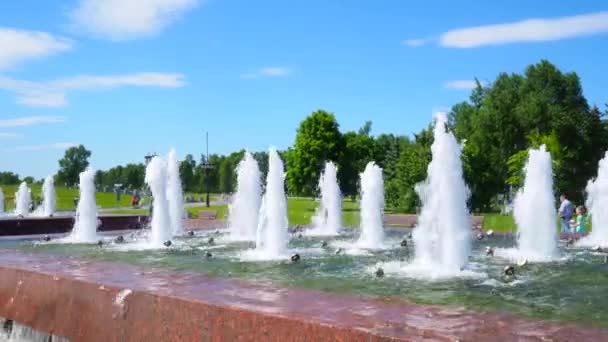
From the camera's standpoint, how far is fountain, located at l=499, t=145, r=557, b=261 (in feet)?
41.6

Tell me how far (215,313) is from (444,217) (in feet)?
20.3

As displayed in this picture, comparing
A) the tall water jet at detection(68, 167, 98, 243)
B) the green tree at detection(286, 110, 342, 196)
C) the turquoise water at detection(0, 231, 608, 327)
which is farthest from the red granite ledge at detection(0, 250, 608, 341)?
the green tree at detection(286, 110, 342, 196)

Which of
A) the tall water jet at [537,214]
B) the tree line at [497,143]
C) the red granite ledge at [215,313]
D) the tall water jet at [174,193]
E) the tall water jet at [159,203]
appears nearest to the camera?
the red granite ledge at [215,313]

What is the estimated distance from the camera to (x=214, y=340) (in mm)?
Answer: 4785

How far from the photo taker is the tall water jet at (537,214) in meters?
12.8

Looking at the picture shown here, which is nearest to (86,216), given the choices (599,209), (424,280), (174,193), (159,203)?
(159,203)

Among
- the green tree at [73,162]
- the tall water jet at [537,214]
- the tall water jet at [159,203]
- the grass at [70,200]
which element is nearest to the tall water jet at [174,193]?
the tall water jet at [159,203]

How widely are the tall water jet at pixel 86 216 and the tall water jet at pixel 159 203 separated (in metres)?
1.74

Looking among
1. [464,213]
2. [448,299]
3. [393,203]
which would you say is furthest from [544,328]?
[393,203]

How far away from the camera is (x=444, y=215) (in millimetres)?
10344

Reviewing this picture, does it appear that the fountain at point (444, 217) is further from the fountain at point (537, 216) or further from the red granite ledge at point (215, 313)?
the red granite ledge at point (215, 313)

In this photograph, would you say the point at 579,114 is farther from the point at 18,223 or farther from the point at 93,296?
the point at 93,296

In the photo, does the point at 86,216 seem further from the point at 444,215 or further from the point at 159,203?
the point at 444,215

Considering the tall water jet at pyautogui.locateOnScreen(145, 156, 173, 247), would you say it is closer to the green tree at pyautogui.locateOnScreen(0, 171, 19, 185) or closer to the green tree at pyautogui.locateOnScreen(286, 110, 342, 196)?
the green tree at pyautogui.locateOnScreen(286, 110, 342, 196)
